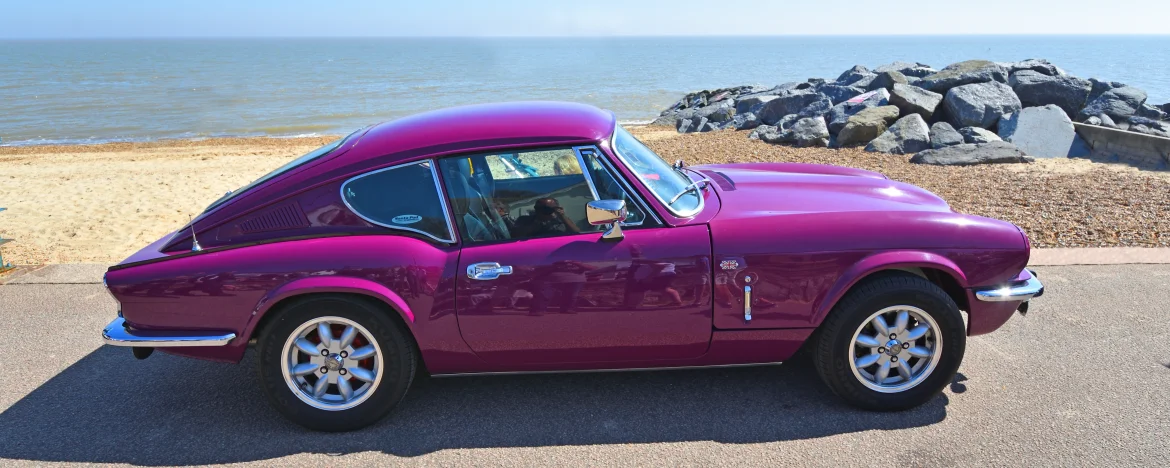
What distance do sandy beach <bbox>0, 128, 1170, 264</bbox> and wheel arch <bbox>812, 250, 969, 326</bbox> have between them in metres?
3.77

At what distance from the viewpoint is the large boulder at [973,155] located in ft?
32.7

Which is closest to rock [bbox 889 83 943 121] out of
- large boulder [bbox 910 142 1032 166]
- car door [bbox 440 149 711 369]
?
large boulder [bbox 910 142 1032 166]

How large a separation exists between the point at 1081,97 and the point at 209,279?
46.3ft

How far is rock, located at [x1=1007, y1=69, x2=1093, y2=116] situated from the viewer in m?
13.0

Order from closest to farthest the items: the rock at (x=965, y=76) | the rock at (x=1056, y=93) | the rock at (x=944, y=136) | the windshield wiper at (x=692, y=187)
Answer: the windshield wiper at (x=692, y=187), the rock at (x=944, y=136), the rock at (x=1056, y=93), the rock at (x=965, y=76)

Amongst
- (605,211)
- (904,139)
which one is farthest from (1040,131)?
(605,211)

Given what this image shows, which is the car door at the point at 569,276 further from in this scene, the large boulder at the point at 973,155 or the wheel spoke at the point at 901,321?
the large boulder at the point at 973,155

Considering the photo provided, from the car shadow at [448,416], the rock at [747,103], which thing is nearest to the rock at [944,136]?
the rock at [747,103]

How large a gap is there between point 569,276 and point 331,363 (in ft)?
3.74

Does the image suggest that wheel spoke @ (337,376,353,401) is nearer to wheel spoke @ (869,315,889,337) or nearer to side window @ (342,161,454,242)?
side window @ (342,161,454,242)

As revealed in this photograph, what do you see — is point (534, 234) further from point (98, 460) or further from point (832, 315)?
point (98, 460)

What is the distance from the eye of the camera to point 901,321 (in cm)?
344

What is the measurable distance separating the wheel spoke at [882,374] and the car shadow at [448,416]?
16cm

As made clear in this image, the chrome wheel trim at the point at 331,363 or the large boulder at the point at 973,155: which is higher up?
the chrome wheel trim at the point at 331,363
